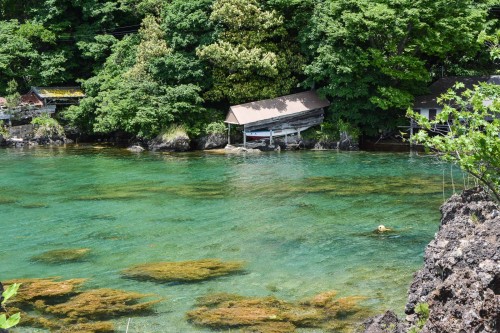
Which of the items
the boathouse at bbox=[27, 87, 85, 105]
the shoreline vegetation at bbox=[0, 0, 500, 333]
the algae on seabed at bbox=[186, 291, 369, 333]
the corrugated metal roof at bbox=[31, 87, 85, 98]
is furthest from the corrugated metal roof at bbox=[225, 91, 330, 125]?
the algae on seabed at bbox=[186, 291, 369, 333]

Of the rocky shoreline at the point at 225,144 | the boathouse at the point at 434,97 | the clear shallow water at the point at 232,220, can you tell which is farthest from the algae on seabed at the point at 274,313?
the boathouse at the point at 434,97

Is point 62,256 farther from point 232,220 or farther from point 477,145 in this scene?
point 477,145

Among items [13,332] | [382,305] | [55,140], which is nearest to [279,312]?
[382,305]

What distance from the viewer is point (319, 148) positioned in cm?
4453

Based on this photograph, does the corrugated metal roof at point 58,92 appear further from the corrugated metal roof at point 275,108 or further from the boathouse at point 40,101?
the corrugated metal roof at point 275,108

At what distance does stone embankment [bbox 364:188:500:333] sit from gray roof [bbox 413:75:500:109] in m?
32.8

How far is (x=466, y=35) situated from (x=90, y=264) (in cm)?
3203

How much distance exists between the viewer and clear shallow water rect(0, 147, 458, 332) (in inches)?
627

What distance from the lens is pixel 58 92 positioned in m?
54.0

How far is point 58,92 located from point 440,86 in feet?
106

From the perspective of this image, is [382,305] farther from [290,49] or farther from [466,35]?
[290,49]

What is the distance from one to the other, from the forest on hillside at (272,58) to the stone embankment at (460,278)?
3117 centimetres

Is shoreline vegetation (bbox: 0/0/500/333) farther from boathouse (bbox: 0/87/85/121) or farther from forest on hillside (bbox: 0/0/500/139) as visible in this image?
boathouse (bbox: 0/87/85/121)

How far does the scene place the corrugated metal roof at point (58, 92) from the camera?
52781 mm
